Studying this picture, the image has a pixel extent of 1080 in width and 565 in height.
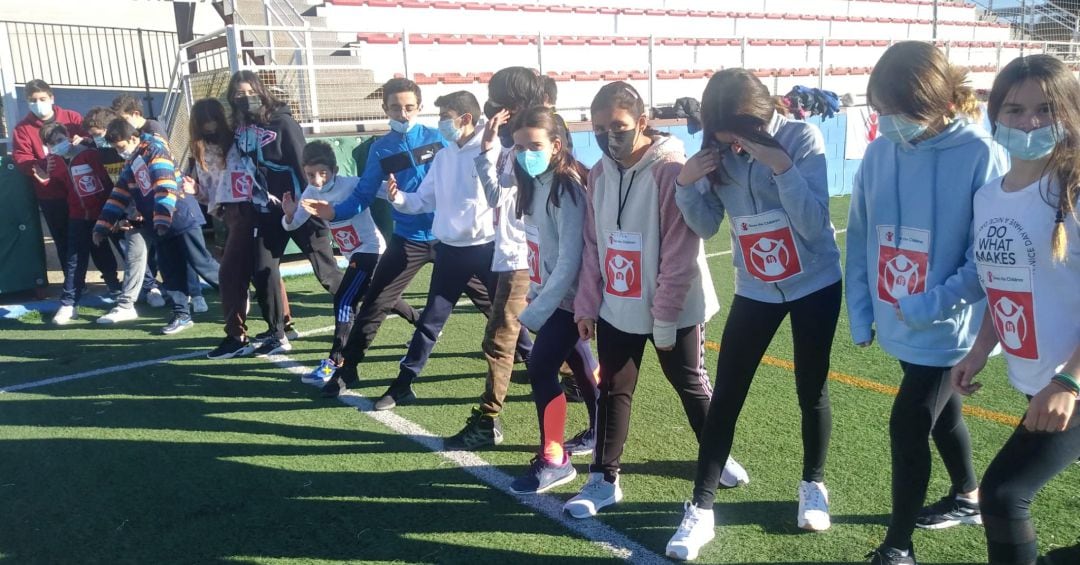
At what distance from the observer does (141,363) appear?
5918 mm

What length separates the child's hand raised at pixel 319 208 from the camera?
4.93 metres

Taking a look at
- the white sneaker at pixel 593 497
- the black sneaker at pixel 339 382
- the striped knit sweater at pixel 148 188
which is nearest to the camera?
the white sneaker at pixel 593 497

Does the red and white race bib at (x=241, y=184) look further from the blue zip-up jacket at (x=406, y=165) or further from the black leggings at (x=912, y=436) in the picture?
the black leggings at (x=912, y=436)

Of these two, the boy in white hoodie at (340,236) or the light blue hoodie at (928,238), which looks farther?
the boy in white hoodie at (340,236)

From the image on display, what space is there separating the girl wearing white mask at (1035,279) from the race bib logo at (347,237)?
3.93 m

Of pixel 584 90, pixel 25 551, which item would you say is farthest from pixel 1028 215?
pixel 584 90

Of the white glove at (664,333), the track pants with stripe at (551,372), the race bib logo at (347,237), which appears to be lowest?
the track pants with stripe at (551,372)

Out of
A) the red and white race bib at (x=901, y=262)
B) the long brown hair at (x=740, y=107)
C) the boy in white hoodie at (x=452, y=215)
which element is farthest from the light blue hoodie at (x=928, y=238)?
the boy in white hoodie at (x=452, y=215)

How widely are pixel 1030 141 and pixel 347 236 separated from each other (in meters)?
4.07

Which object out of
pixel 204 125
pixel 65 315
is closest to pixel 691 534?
pixel 204 125

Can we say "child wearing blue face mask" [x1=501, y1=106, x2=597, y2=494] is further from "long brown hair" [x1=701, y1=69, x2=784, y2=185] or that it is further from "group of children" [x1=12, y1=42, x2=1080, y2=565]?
"long brown hair" [x1=701, y1=69, x2=784, y2=185]

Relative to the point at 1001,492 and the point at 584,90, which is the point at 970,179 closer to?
the point at 1001,492

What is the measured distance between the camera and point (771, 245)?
2.85m

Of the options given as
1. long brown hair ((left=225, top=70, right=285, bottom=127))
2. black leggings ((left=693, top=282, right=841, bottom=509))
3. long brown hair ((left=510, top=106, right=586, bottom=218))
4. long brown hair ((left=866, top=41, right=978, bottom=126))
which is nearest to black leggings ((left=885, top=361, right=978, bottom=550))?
black leggings ((left=693, top=282, right=841, bottom=509))
